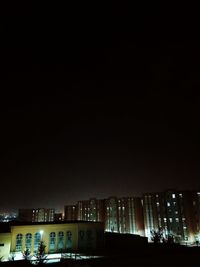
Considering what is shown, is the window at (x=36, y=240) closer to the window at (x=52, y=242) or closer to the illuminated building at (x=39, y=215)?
the window at (x=52, y=242)

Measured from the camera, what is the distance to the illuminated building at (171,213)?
66.5 metres

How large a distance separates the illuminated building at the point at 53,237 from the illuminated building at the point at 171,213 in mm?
42246

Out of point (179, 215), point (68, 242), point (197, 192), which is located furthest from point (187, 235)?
point (68, 242)

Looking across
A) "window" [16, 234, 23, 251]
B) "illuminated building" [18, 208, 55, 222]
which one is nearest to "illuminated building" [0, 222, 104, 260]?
"window" [16, 234, 23, 251]

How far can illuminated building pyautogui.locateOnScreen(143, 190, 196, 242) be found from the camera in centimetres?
6650

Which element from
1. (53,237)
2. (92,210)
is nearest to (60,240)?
(53,237)

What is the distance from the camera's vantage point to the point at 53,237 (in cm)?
2995

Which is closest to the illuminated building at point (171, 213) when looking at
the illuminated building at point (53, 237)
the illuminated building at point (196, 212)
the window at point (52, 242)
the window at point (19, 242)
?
the illuminated building at point (196, 212)

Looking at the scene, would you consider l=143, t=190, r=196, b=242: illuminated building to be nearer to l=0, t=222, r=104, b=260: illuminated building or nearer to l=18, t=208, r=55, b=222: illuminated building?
l=0, t=222, r=104, b=260: illuminated building

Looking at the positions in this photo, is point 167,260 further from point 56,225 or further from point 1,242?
point 1,242

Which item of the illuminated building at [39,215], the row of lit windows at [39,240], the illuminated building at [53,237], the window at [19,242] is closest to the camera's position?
the illuminated building at [53,237]

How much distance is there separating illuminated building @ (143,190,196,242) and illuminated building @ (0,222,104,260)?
1663 inches

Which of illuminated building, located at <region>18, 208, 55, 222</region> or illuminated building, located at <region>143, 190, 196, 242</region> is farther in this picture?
illuminated building, located at <region>18, 208, 55, 222</region>

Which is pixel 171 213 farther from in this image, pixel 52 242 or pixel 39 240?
pixel 39 240
